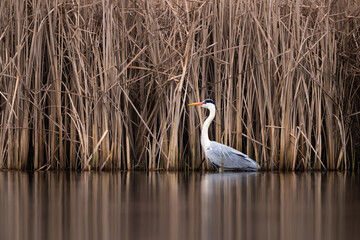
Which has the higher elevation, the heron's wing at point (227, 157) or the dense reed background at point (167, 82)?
the dense reed background at point (167, 82)

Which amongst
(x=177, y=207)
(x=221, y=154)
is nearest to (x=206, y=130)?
(x=221, y=154)

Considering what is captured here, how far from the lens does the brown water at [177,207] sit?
3.53 metres

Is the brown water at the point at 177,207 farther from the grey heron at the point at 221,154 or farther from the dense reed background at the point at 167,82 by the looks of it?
the dense reed background at the point at 167,82

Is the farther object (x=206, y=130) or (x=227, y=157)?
(x=206, y=130)

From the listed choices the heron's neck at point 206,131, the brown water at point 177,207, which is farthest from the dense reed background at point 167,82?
the brown water at point 177,207

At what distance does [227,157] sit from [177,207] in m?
3.43

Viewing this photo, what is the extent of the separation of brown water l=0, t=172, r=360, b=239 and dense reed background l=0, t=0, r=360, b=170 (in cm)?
100

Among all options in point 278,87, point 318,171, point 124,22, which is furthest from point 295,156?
point 124,22

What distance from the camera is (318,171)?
8047 millimetres

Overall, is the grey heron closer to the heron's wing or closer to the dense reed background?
the heron's wing

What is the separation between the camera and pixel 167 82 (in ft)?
26.6

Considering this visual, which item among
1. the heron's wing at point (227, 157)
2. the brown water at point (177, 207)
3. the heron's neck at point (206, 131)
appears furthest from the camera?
the heron's neck at point (206, 131)

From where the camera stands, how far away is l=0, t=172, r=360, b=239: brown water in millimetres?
3525

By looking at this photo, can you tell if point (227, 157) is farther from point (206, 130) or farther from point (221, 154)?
point (206, 130)
